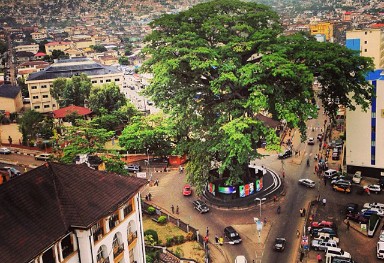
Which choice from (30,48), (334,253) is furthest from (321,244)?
(30,48)

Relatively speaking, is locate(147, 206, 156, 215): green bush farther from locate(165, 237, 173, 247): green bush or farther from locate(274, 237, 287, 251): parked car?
locate(274, 237, 287, 251): parked car

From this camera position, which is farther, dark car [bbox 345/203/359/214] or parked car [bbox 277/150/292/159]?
parked car [bbox 277/150/292/159]

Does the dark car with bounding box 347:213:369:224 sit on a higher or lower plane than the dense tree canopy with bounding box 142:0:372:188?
lower

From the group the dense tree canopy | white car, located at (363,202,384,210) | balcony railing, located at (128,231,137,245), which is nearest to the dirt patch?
the dense tree canopy

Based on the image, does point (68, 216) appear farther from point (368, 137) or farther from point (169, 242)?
point (368, 137)

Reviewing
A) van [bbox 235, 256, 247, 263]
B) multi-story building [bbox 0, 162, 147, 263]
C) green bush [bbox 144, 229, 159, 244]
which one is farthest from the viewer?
green bush [bbox 144, 229, 159, 244]

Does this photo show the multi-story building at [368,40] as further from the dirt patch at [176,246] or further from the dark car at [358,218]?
the dirt patch at [176,246]

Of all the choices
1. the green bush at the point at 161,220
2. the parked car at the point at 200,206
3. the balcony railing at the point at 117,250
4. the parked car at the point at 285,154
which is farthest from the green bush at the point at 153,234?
the parked car at the point at 285,154

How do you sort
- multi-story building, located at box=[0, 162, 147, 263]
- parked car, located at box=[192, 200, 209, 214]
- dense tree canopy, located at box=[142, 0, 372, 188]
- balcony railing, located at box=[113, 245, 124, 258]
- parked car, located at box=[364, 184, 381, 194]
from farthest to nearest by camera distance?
parked car, located at box=[364, 184, 381, 194]
parked car, located at box=[192, 200, 209, 214]
dense tree canopy, located at box=[142, 0, 372, 188]
balcony railing, located at box=[113, 245, 124, 258]
multi-story building, located at box=[0, 162, 147, 263]
